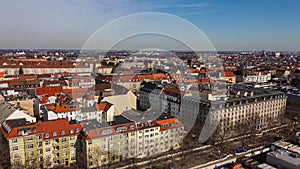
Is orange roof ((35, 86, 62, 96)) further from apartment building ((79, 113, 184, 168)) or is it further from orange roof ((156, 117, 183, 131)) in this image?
orange roof ((156, 117, 183, 131))

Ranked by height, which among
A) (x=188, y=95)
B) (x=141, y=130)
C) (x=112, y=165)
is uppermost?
(x=188, y=95)

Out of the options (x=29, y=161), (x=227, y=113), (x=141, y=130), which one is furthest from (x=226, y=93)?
(x=29, y=161)

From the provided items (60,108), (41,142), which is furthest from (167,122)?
(60,108)

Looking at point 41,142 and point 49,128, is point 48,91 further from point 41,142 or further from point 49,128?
point 41,142

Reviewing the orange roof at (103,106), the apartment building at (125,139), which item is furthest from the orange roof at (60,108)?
the apartment building at (125,139)

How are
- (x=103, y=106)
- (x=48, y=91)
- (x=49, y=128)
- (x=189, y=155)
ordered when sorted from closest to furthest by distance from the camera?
(x=49, y=128), (x=189, y=155), (x=103, y=106), (x=48, y=91)

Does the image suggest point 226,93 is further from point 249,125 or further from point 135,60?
point 135,60

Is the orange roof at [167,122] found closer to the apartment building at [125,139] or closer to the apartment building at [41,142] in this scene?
the apartment building at [125,139]
